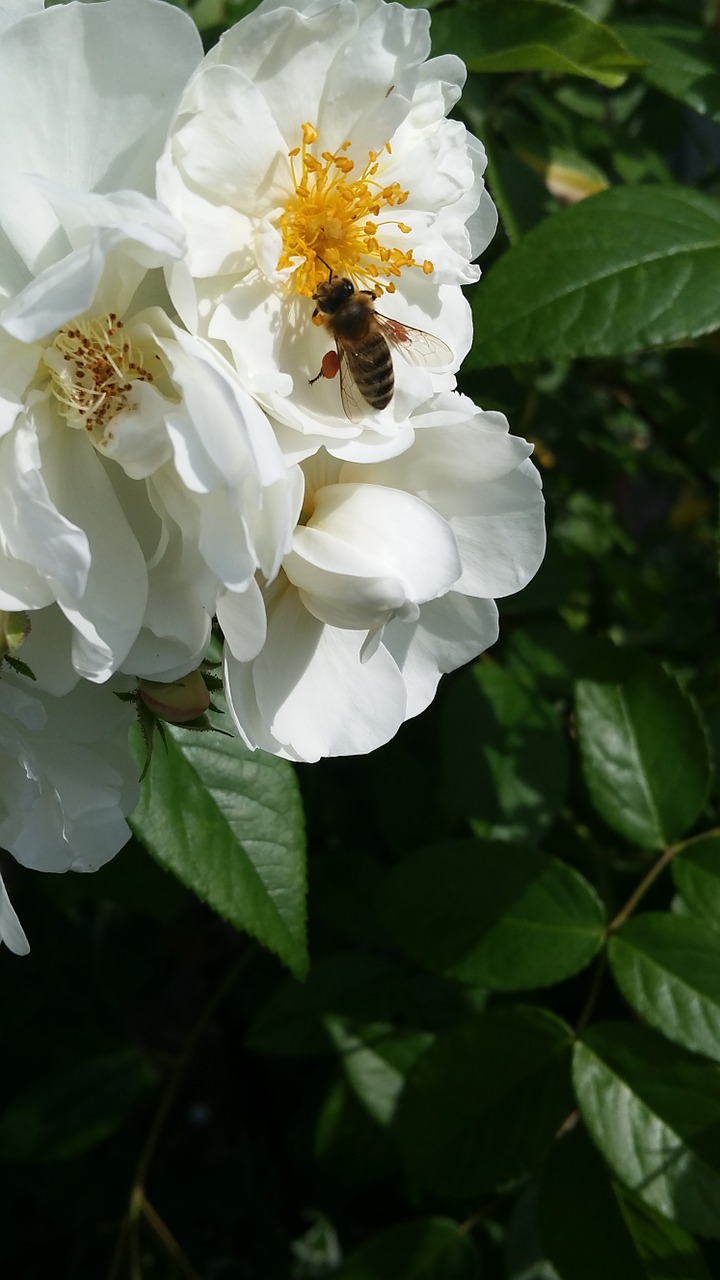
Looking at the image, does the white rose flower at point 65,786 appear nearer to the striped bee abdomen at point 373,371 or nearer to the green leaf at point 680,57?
the striped bee abdomen at point 373,371

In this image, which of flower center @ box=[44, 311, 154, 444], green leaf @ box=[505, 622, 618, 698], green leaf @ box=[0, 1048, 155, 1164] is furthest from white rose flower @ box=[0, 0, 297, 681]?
green leaf @ box=[0, 1048, 155, 1164]

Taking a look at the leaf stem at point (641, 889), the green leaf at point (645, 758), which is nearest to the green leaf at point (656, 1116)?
the leaf stem at point (641, 889)

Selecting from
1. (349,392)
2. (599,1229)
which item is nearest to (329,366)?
(349,392)

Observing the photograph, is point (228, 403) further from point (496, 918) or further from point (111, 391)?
point (496, 918)

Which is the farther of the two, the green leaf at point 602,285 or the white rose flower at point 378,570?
the green leaf at point 602,285

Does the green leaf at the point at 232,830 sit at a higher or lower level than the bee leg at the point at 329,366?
lower

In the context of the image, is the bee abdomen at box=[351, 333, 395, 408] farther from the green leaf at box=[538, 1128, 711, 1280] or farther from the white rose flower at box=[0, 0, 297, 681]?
the green leaf at box=[538, 1128, 711, 1280]

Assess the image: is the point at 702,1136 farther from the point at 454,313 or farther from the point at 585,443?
the point at 585,443

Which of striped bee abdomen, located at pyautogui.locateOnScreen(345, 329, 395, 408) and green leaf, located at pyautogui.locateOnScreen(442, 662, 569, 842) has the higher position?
striped bee abdomen, located at pyautogui.locateOnScreen(345, 329, 395, 408)
